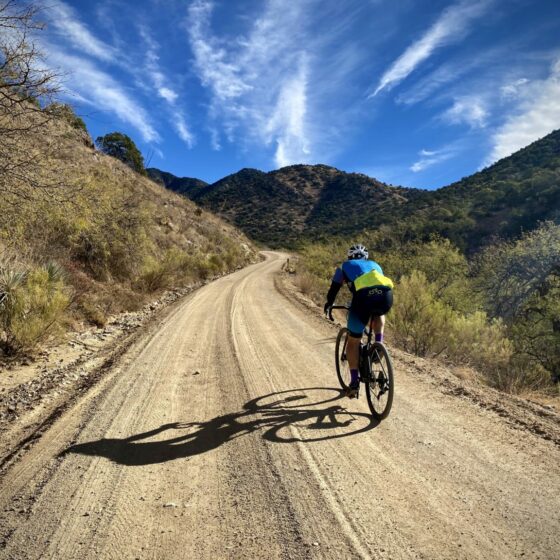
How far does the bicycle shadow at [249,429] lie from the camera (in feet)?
12.5

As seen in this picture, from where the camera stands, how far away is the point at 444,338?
11.3 meters

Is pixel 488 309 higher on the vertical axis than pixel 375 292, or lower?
lower

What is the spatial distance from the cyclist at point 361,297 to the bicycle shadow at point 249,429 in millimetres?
595

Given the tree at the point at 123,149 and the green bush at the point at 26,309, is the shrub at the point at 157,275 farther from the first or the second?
the tree at the point at 123,149

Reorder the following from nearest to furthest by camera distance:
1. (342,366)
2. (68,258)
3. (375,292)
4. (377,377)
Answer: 1. (375,292)
2. (377,377)
3. (342,366)
4. (68,258)

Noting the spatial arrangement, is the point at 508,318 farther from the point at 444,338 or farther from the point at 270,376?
the point at 270,376

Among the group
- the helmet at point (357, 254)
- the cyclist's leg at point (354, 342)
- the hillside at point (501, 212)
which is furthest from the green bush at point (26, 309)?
the hillside at point (501, 212)

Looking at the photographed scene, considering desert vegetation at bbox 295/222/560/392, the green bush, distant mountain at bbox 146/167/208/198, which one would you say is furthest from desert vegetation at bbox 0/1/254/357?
distant mountain at bbox 146/167/208/198

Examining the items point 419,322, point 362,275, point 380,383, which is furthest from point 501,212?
point 380,383

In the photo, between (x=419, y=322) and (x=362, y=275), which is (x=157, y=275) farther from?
(x=362, y=275)

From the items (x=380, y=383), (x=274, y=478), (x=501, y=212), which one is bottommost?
(x=274, y=478)

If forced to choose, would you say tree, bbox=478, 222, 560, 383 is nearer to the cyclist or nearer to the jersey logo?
the cyclist

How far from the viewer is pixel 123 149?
4212cm

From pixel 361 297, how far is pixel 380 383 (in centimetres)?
109
